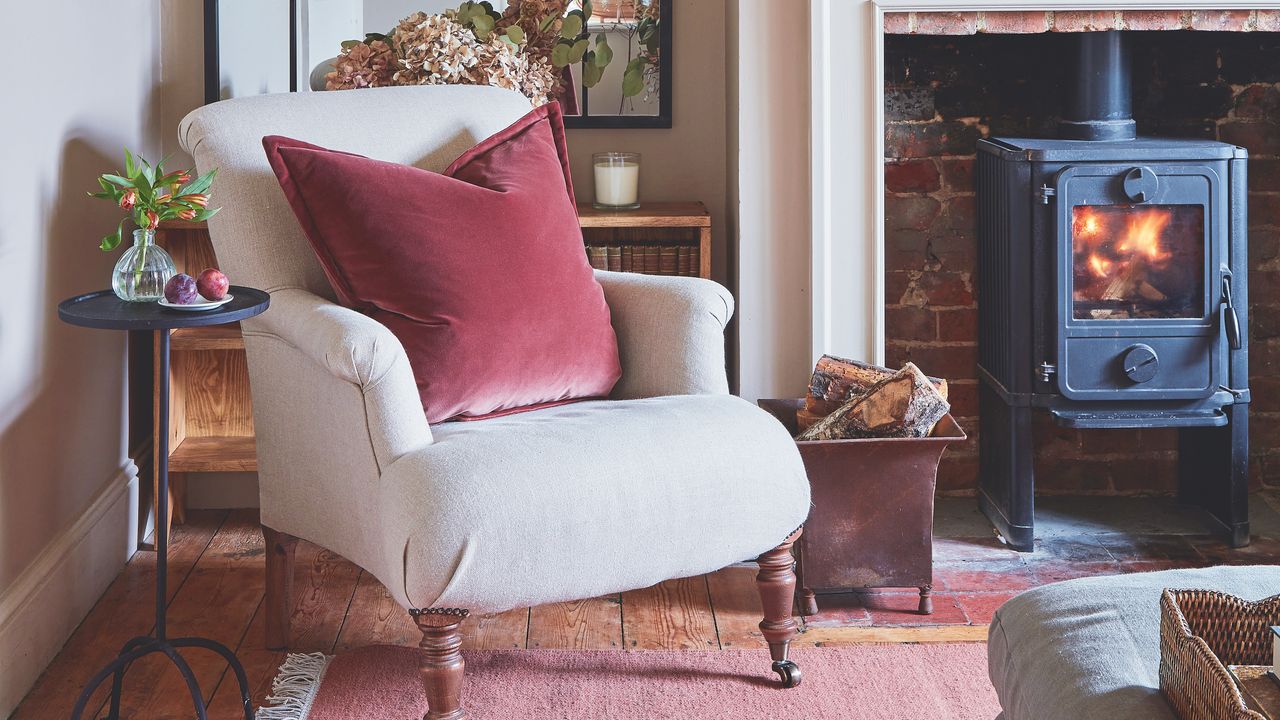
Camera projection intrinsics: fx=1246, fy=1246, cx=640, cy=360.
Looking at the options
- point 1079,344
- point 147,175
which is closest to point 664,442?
point 147,175

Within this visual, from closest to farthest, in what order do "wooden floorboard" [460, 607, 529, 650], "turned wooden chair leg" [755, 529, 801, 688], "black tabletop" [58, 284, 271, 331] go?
1. "black tabletop" [58, 284, 271, 331]
2. "turned wooden chair leg" [755, 529, 801, 688]
3. "wooden floorboard" [460, 607, 529, 650]

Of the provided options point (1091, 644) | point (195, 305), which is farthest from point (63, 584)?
point (1091, 644)

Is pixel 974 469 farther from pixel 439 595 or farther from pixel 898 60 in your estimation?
pixel 439 595

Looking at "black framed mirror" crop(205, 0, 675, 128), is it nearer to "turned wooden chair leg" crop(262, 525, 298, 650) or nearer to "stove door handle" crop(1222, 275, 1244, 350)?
"turned wooden chair leg" crop(262, 525, 298, 650)

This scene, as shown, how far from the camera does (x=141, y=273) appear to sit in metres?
1.94

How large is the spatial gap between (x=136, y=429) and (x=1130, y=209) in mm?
2212

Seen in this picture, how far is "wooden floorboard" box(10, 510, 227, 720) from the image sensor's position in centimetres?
202

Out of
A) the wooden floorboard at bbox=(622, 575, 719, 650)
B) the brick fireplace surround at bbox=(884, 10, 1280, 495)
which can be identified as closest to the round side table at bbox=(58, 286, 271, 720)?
the wooden floorboard at bbox=(622, 575, 719, 650)

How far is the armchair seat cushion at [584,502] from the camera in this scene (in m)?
1.65

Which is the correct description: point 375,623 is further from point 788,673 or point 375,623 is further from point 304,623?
point 788,673

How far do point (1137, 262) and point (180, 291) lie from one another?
1.87 meters

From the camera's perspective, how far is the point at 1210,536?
2740mm

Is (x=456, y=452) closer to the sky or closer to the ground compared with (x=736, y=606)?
closer to the sky

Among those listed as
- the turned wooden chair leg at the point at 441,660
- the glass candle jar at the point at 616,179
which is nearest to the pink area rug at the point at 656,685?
the turned wooden chair leg at the point at 441,660
